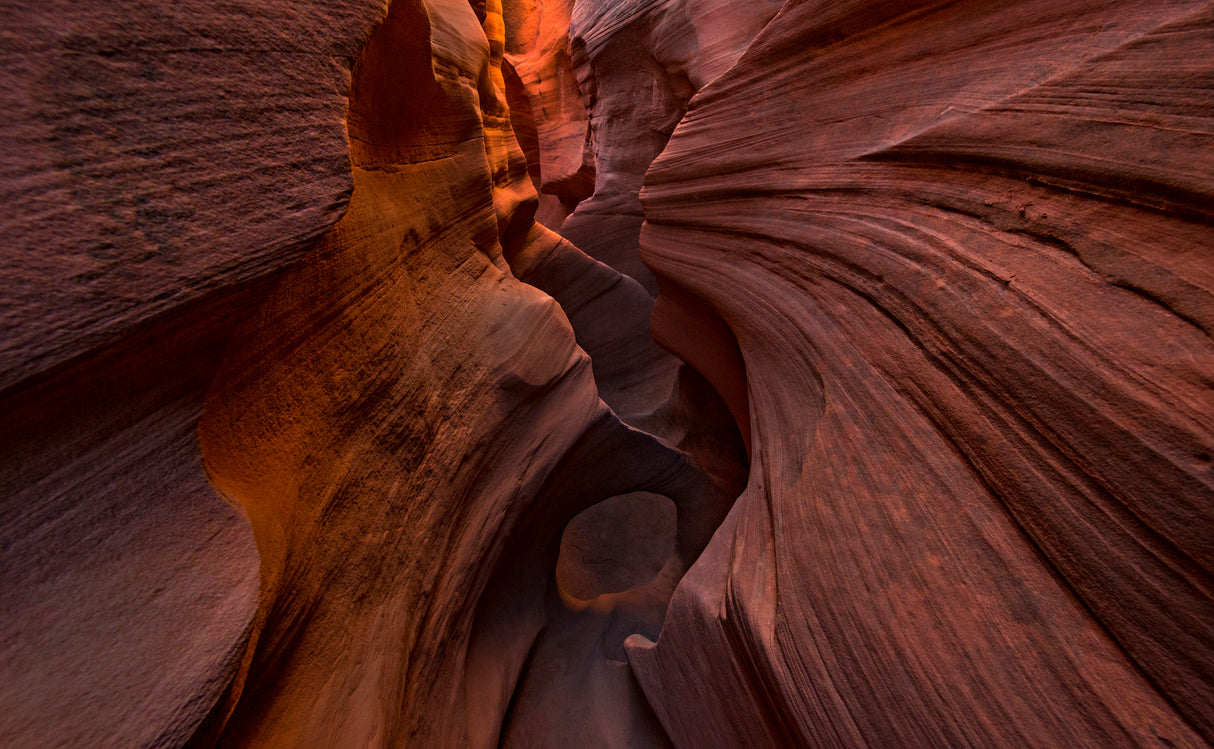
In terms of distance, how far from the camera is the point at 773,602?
1257 millimetres

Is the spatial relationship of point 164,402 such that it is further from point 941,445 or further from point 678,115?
point 678,115

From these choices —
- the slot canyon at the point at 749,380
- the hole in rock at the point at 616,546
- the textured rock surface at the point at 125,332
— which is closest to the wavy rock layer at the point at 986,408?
the slot canyon at the point at 749,380

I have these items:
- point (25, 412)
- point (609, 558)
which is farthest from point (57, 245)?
point (609, 558)

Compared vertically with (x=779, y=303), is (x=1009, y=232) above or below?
above

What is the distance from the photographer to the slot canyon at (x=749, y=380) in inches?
29.5

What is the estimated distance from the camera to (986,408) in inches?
39.3

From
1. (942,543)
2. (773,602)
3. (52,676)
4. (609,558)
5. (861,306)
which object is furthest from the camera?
(609,558)

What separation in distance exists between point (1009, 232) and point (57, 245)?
69.1 inches

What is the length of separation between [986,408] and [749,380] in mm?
979

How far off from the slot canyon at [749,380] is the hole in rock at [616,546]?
1.69 m

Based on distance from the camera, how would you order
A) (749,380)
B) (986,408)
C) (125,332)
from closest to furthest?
(125,332), (986,408), (749,380)

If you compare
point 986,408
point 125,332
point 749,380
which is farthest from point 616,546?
point 125,332

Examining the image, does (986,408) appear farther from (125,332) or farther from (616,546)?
(616,546)

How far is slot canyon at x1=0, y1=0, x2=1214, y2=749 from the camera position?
0.75 meters
